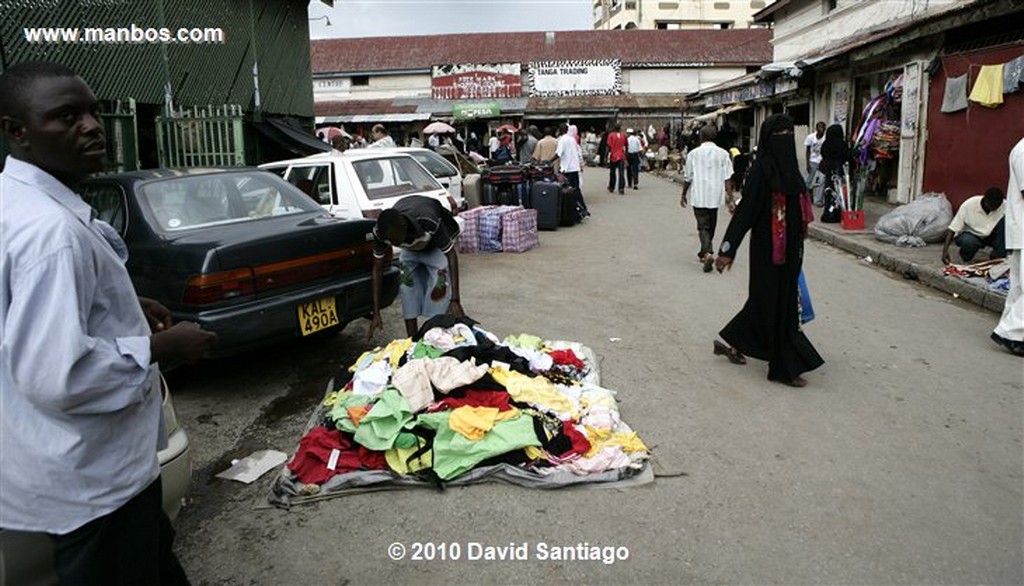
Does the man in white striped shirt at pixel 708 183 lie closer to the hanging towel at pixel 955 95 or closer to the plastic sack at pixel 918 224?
the plastic sack at pixel 918 224

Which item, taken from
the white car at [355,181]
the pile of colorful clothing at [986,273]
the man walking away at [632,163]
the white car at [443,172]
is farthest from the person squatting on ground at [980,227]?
the man walking away at [632,163]

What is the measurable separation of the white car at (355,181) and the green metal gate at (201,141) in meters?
3.23

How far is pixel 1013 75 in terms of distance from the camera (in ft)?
33.9

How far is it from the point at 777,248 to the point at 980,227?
5.24 m

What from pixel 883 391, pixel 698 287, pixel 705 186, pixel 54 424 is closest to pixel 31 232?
pixel 54 424

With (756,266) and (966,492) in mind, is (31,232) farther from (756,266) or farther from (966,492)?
(756,266)

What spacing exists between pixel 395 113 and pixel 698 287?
3150cm

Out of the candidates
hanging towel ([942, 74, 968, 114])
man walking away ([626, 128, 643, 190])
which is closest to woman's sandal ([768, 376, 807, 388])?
hanging towel ([942, 74, 968, 114])

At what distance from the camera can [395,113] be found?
37.5 meters

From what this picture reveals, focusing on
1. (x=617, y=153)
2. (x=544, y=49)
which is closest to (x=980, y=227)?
(x=617, y=153)

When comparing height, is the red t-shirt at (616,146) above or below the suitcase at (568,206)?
above

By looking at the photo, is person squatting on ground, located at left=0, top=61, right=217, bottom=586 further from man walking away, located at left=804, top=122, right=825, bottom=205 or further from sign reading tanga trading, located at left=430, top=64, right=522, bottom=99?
sign reading tanga trading, located at left=430, top=64, right=522, bottom=99

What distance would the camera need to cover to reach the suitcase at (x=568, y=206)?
13.8 metres

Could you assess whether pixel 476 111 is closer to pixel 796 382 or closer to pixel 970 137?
pixel 970 137
